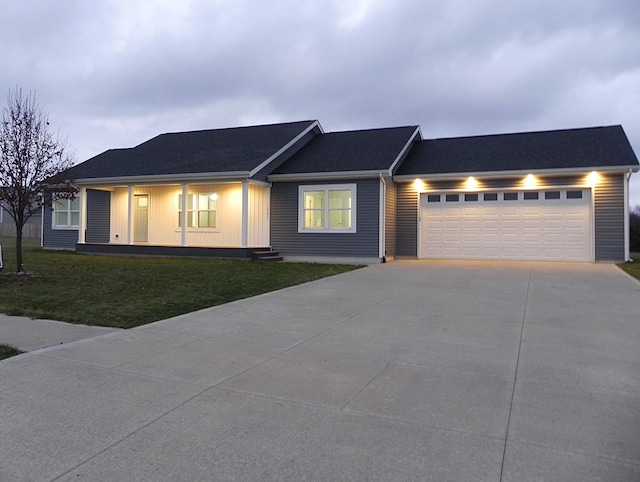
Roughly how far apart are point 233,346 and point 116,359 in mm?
1166

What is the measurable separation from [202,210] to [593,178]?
1334 cm

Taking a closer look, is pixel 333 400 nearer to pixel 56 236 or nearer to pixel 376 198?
pixel 376 198

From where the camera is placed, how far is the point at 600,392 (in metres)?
3.80

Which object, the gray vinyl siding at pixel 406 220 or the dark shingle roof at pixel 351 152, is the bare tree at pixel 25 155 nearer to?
the dark shingle roof at pixel 351 152

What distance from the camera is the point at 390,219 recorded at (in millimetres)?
16781

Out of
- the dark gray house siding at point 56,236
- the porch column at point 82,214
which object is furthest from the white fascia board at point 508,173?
the dark gray house siding at point 56,236

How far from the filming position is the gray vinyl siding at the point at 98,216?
19.6 meters

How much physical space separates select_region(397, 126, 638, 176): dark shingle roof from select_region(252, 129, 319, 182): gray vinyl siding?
418 centimetres

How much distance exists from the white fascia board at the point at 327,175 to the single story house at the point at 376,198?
35mm

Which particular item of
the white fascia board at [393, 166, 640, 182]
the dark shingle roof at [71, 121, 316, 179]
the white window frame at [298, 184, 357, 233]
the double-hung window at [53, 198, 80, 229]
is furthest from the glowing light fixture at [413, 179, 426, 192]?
the double-hung window at [53, 198, 80, 229]

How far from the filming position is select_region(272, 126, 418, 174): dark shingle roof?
16.0 meters

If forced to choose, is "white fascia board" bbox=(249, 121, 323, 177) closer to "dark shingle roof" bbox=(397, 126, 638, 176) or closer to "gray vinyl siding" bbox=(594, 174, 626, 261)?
"dark shingle roof" bbox=(397, 126, 638, 176)

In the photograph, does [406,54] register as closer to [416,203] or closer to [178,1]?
[416,203]

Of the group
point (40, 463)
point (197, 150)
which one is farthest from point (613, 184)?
point (40, 463)
